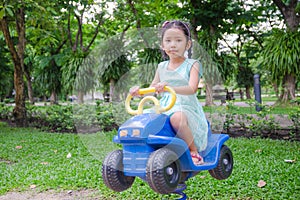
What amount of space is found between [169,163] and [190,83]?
374mm

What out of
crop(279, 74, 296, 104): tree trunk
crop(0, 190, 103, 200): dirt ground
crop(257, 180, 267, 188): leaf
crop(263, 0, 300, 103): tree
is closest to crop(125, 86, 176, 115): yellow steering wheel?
crop(0, 190, 103, 200): dirt ground

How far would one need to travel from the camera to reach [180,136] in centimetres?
158

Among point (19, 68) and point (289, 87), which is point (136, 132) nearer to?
point (19, 68)

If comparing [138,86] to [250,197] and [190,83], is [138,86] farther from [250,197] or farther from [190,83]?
[250,197]

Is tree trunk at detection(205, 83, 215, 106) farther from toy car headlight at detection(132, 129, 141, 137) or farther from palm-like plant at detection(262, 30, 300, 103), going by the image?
palm-like plant at detection(262, 30, 300, 103)

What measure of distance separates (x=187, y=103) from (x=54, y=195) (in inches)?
128

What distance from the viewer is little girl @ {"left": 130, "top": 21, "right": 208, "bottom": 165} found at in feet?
5.21

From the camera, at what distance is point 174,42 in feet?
5.49

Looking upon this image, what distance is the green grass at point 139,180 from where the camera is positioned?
4117 millimetres

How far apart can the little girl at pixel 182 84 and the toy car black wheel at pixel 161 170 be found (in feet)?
0.42

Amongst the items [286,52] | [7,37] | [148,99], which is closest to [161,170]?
[148,99]

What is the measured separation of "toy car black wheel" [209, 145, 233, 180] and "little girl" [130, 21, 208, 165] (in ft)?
0.58

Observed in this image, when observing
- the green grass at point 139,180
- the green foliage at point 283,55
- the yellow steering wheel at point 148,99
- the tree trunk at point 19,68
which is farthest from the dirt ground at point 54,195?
the green foliage at point 283,55

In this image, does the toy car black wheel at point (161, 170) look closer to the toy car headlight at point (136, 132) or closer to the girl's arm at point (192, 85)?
the toy car headlight at point (136, 132)
